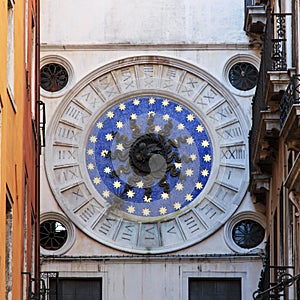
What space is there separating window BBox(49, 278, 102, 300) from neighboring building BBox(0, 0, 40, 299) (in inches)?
154

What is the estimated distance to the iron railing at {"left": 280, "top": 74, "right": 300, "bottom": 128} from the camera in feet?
52.0

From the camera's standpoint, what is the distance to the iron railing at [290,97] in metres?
15.9

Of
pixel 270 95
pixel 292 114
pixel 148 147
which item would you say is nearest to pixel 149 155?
pixel 148 147

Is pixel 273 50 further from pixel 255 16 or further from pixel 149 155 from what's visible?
pixel 149 155

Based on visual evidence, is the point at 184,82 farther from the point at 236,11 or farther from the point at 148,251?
the point at 148,251

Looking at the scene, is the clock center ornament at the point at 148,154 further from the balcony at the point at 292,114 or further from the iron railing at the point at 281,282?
the balcony at the point at 292,114

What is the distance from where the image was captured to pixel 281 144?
19.6 m

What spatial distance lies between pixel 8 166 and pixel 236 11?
1119 centimetres

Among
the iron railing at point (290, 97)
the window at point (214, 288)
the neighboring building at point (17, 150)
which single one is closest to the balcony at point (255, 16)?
the window at point (214, 288)

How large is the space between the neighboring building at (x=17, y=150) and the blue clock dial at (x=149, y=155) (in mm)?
4601

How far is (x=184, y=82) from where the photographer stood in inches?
998

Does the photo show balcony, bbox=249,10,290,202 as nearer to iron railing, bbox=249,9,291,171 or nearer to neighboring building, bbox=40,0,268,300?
iron railing, bbox=249,9,291,171

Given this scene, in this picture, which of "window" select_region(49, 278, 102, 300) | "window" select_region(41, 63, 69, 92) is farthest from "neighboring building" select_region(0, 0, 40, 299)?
"window" select_region(41, 63, 69, 92)

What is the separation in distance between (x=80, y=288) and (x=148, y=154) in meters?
2.65
